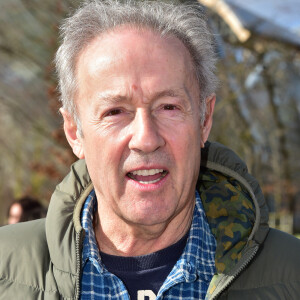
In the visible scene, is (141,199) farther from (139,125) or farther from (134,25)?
(134,25)

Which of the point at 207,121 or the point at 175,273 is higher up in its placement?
the point at 207,121

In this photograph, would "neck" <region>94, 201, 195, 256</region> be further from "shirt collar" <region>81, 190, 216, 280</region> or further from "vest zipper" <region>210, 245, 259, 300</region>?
"vest zipper" <region>210, 245, 259, 300</region>

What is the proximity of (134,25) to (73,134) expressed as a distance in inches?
20.4

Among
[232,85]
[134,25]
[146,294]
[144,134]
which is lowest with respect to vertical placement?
[146,294]

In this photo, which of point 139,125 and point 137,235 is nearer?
point 139,125

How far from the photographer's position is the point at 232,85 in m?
9.20

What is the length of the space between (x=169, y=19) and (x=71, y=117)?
557mm

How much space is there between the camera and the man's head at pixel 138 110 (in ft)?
6.45

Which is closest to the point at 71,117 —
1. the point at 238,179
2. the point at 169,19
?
the point at 169,19

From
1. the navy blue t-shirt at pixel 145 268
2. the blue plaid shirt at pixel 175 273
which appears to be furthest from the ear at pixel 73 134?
the navy blue t-shirt at pixel 145 268

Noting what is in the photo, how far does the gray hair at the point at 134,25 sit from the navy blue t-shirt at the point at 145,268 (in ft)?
1.84

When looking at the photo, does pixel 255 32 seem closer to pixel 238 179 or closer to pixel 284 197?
pixel 238 179

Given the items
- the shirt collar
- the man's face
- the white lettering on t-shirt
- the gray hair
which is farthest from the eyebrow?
the white lettering on t-shirt

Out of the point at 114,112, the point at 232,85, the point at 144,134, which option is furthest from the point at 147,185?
the point at 232,85
